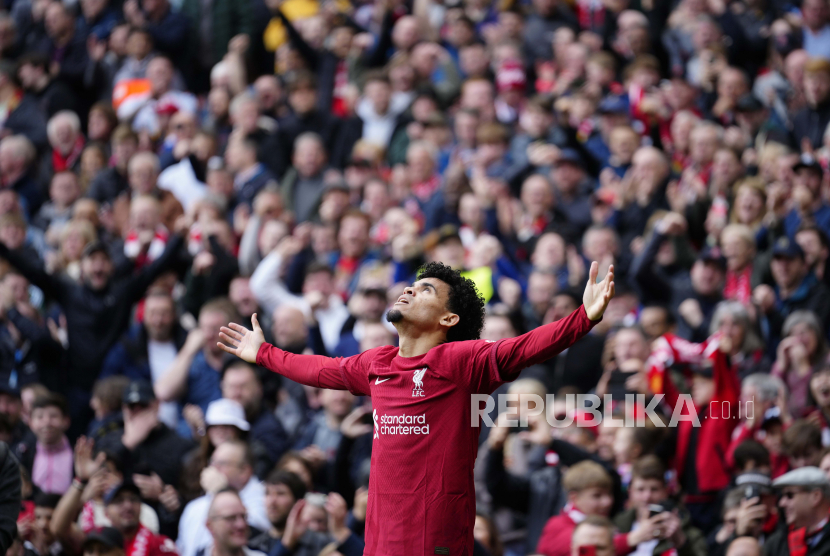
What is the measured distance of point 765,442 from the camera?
24.3ft

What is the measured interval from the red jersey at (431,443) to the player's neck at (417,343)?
2.7 inches

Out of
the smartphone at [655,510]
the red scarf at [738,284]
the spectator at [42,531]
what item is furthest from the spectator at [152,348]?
the red scarf at [738,284]

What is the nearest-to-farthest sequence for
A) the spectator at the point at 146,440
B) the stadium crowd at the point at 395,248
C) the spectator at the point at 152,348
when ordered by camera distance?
the stadium crowd at the point at 395,248
the spectator at the point at 146,440
the spectator at the point at 152,348

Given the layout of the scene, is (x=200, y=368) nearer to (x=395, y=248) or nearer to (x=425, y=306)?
(x=395, y=248)

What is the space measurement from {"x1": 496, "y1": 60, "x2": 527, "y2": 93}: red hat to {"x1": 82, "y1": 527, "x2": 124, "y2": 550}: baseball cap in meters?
7.21

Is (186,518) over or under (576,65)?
under

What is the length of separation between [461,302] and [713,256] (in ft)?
15.1

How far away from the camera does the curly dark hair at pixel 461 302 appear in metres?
4.94

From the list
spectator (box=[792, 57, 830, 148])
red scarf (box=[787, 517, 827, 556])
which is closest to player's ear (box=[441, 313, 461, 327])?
red scarf (box=[787, 517, 827, 556])

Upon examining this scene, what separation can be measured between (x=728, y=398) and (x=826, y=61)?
14.9 ft

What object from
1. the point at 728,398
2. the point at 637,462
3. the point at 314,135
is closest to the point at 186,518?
the point at 637,462

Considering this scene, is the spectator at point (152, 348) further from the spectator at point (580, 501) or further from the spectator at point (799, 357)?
the spectator at point (799, 357)

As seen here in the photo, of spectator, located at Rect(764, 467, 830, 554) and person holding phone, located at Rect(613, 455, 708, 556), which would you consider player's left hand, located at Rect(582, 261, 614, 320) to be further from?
spectator, located at Rect(764, 467, 830, 554)

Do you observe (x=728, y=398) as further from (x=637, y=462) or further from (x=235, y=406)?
(x=235, y=406)
